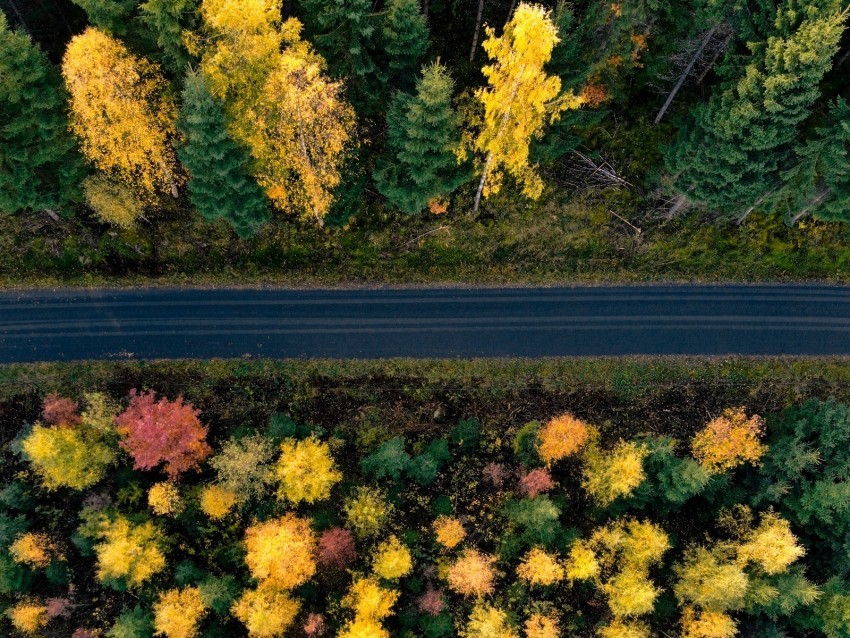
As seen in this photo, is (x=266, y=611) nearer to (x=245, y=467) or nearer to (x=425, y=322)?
(x=245, y=467)

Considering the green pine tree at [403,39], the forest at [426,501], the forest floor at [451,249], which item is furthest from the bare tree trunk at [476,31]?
the forest at [426,501]

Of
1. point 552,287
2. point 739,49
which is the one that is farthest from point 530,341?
point 739,49

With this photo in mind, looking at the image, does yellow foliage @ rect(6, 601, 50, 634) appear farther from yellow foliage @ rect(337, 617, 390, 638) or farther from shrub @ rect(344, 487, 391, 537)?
shrub @ rect(344, 487, 391, 537)

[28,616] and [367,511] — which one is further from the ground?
[367,511]

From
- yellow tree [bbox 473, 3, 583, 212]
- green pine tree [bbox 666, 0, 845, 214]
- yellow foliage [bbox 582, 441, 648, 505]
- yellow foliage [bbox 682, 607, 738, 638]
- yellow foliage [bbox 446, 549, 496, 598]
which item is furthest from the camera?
yellow foliage [bbox 446, 549, 496, 598]

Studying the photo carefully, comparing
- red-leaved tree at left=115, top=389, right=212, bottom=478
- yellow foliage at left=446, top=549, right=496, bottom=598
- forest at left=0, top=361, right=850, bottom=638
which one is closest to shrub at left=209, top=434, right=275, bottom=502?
forest at left=0, top=361, right=850, bottom=638

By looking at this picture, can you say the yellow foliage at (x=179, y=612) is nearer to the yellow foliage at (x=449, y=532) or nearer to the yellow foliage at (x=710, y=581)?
the yellow foliage at (x=449, y=532)

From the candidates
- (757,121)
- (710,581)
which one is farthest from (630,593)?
(757,121)

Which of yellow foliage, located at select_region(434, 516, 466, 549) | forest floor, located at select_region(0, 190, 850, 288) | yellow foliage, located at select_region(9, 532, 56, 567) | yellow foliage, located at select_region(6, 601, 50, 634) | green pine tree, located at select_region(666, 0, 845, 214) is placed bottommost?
yellow foliage, located at select_region(6, 601, 50, 634)
